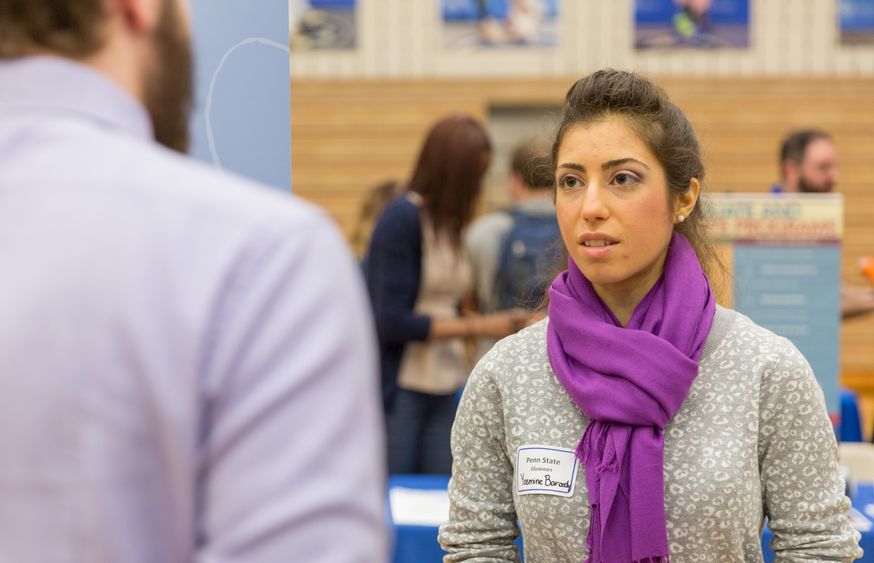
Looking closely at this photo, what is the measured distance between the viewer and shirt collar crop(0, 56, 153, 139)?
72 centimetres

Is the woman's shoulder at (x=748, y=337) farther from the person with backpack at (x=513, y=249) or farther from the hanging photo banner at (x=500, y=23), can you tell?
the hanging photo banner at (x=500, y=23)

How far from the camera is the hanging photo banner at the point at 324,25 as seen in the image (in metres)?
7.96

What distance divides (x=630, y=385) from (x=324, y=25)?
686 cm

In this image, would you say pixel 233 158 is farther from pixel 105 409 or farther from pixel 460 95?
pixel 460 95

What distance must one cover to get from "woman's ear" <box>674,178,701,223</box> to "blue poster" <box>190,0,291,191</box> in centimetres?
66

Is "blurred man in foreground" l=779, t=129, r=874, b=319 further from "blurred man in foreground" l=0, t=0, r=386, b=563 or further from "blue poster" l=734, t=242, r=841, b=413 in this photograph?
"blurred man in foreground" l=0, t=0, r=386, b=563

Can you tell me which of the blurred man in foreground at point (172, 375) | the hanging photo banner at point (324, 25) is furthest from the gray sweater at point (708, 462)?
the hanging photo banner at point (324, 25)

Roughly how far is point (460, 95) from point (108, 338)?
782 centimetres

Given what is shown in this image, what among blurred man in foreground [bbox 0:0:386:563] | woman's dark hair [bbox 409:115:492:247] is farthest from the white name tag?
woman's dark hair [bbox 409:115:492:247]

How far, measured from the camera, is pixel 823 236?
3.35 meters

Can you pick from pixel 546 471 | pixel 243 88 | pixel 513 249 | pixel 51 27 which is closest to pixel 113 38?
pixel 51 27

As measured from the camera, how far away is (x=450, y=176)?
3.41 m

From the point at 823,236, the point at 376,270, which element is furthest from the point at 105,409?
the point at 823,236

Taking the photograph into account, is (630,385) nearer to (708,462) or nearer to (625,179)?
(708,462)
